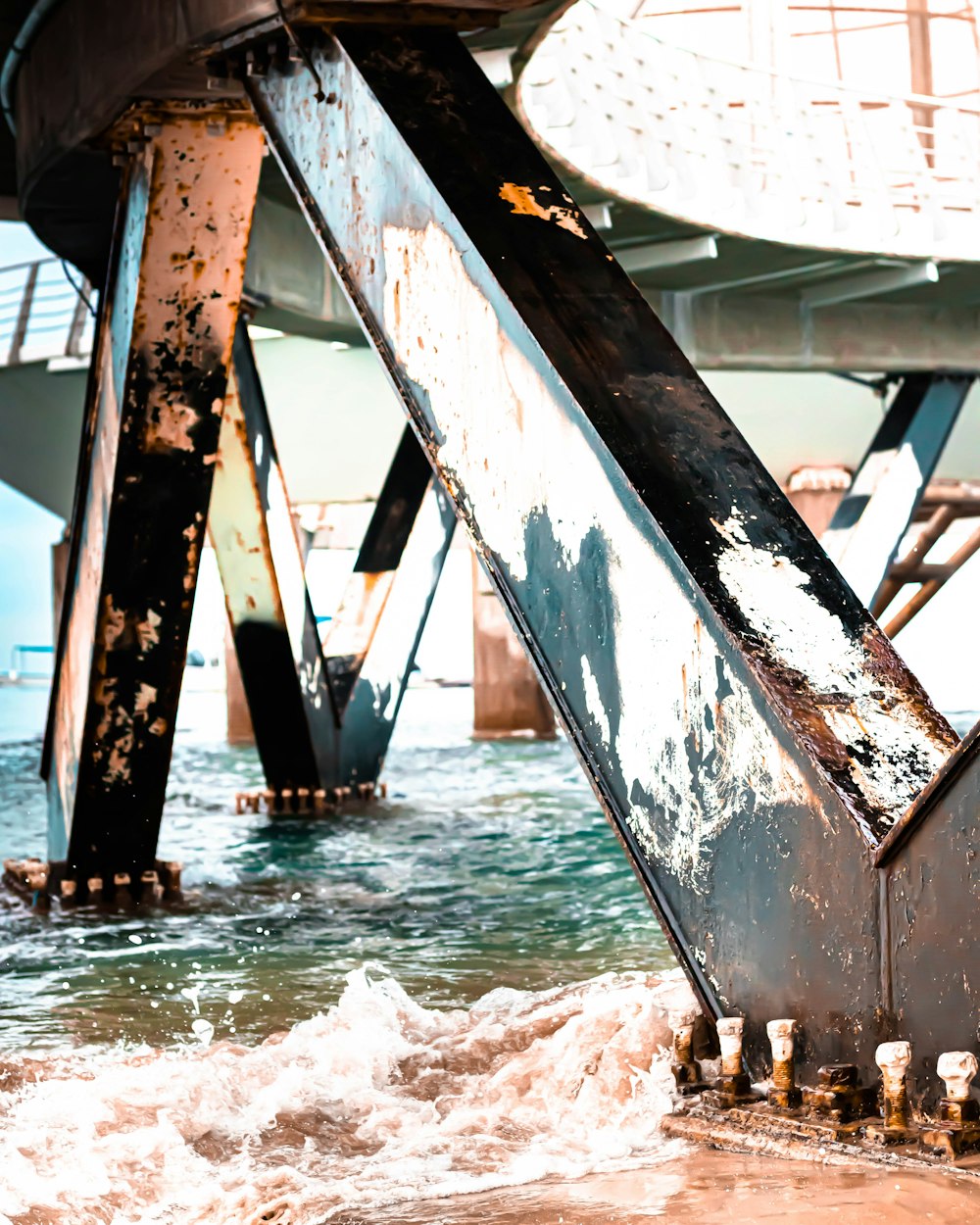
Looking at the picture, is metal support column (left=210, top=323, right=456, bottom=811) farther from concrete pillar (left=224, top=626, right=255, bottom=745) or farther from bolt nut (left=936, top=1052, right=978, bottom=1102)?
concrete pillar (left=224, top=626, right=255, bottom=745)

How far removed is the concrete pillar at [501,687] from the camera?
21.5 m

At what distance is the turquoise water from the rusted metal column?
0.65 metres

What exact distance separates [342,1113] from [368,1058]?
1.60 ft

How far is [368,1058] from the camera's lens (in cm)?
414

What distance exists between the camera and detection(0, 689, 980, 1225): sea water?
2.69m

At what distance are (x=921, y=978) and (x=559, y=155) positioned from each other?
8.38 m

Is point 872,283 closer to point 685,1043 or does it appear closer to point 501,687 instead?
point 501,687

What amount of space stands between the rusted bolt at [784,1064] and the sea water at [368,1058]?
0.14 metres

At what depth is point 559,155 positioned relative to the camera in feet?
33.0

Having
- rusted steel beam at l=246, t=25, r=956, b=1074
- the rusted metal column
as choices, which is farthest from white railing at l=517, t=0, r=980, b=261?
rusted steel beam at l=246, t=25, r=956, b=1074

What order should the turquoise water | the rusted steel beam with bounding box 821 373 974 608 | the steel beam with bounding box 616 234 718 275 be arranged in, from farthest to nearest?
the rusted steel beam with bounding box 821 373 974 608 → the steel beam with bounding box 616 234 718 275 → the turquoise water

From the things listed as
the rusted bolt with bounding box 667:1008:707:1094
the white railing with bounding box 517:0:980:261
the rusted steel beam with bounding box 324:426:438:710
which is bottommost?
the rusted bolt with bounding box 667:1008:707:1094

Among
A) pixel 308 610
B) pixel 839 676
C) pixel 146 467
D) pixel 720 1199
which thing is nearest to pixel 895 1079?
pixel 720 1199

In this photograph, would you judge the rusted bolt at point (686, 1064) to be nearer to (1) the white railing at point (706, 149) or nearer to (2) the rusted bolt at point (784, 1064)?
(2) the rusted bolt at point (784, 1064)
